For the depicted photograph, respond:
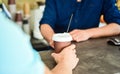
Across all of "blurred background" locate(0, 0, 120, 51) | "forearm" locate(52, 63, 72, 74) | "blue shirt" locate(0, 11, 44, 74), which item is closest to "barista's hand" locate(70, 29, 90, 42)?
"forearm" locate(52, 63, 72, 74)

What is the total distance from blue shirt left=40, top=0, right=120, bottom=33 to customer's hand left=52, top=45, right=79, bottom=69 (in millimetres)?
746

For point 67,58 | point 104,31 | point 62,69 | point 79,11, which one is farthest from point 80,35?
point 62,69

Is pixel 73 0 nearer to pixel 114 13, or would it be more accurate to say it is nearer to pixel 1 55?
pixel 114 13

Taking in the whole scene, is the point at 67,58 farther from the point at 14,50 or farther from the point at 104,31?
the point at 104,31

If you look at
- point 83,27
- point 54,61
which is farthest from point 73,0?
point 54,61

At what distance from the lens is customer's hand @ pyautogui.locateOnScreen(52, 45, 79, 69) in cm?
129

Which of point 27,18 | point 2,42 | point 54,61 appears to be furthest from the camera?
point 27,18

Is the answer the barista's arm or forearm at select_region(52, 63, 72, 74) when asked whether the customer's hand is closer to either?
forearm at select_region(52, 63, 72, 74)

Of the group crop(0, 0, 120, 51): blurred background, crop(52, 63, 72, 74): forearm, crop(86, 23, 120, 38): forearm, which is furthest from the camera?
crop(0, 0, 120, 51): blurred background

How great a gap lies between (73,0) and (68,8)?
7cm

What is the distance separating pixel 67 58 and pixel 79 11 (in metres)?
0.89

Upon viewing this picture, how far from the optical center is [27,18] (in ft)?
8.67

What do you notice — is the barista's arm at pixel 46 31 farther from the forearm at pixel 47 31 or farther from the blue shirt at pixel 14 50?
the blue shirt at pixel 14 50

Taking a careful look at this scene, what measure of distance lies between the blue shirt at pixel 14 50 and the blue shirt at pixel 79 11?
129 centimetres
